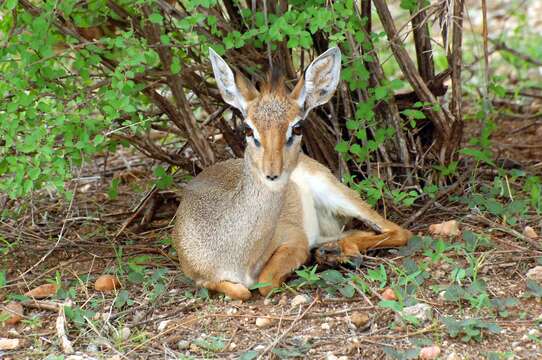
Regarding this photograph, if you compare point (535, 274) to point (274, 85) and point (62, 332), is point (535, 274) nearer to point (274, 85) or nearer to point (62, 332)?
point (274, 85)

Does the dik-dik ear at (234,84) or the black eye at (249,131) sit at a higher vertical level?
the dik-dik ear at (234,84)

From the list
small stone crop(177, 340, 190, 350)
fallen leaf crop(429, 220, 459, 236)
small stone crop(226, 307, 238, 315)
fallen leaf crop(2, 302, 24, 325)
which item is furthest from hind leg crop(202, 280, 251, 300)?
fallen leaf crop(429, 220, 459, 236)

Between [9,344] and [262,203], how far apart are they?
1415mm

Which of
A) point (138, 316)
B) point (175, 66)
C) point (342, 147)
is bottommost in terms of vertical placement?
point (138, 316)

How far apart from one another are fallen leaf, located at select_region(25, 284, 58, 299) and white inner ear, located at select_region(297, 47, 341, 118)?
1671 millimetres

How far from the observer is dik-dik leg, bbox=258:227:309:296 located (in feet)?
15.8

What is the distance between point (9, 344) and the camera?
14.3 feet

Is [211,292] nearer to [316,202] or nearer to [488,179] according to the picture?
[316,202]

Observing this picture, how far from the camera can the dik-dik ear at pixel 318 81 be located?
4.66 m

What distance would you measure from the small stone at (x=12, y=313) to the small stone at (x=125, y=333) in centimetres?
60

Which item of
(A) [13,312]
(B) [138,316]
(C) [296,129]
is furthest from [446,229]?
(A) [13,312]

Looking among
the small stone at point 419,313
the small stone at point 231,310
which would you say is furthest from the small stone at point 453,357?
the small stone at point 231,310

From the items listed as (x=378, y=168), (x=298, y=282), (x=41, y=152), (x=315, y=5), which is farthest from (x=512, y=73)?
(x=41, y=152)

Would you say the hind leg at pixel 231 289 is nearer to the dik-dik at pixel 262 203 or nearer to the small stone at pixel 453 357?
the dik-dik at pixel 262 203
